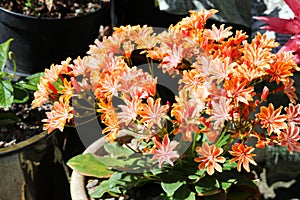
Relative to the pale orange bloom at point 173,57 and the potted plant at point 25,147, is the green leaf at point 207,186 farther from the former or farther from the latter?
the potted plant at point 25,147

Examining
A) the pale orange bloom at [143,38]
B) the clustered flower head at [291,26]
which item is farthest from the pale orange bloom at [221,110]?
the clustered flower head at [291,26]

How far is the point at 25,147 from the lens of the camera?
1.63 m

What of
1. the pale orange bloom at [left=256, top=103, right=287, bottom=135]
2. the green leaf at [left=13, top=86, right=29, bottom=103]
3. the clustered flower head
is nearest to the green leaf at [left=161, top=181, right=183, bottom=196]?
the pale orange bloom at [left=256, top=103, right=287, bottom=135]

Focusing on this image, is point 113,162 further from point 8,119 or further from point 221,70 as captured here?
point 8,119

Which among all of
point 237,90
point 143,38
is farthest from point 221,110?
point 143,38

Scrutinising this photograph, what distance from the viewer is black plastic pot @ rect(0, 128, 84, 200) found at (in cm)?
163

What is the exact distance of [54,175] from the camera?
5.87 feet

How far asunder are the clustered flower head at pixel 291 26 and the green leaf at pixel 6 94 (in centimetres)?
72

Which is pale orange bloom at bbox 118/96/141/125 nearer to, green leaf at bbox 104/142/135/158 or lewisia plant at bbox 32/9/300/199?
lewisia plant at bbox 32/9/300/199

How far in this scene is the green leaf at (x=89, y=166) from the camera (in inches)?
52.1

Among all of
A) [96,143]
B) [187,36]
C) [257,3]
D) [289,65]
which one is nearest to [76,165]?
[96,143]

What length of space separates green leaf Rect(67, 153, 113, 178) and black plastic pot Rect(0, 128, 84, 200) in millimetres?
327

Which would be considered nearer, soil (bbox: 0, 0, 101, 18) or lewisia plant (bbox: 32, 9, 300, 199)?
lewisia plant (bbox: 32, 9, 300, 199)

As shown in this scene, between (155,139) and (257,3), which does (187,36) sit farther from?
(257,3)
